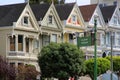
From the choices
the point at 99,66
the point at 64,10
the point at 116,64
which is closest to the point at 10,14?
the point at 64,10

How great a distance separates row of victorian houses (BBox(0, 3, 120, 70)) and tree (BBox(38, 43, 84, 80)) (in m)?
5.24

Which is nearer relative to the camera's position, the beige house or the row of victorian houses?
the beige house

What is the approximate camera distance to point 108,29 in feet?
245

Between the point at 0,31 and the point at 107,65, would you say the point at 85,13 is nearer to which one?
the point at 107,65

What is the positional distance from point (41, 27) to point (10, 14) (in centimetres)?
440

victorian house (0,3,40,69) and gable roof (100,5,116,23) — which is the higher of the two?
gable roof (100,5,116,23)

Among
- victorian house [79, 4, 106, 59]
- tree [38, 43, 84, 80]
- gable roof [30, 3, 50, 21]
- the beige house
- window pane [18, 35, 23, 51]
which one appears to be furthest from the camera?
victorian house [79, 4, 106, 59]

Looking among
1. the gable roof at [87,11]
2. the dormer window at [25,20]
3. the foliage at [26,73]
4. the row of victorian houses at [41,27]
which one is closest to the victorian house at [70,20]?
the row of victorian houses at [41,27]

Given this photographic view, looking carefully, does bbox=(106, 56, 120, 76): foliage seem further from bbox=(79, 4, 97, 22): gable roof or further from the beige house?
the beige house

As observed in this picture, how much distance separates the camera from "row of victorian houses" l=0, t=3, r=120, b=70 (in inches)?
2334

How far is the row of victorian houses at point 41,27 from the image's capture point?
59.3 metres

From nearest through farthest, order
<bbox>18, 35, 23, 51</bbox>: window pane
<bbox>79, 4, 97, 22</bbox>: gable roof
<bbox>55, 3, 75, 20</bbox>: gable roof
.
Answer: <bbox>18, 35, 23, 51</bbox>: window pane < <bbox>55, 3, 75, 20</bbox>: gable roof < <bbox>79, 4, 97, 22</bbox>: gable roof

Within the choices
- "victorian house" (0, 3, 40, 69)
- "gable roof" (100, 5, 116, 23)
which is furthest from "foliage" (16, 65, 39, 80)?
"gable roof" (100, 5, 116, 23)

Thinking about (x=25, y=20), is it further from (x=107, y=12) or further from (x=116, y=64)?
(x=107, y=12)
